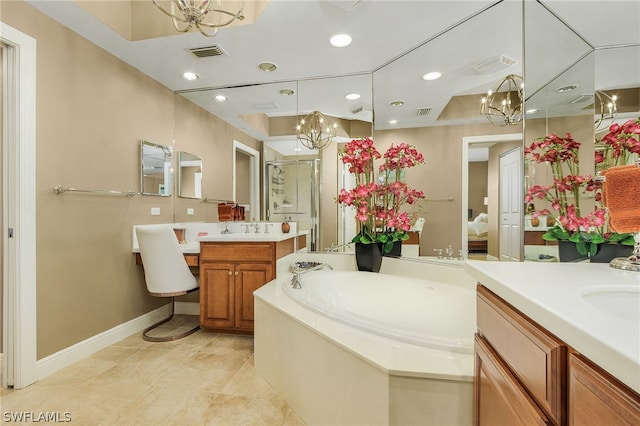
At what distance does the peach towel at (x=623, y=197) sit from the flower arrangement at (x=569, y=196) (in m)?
0.58

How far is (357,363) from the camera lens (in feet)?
4.17

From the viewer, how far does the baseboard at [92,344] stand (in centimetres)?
202

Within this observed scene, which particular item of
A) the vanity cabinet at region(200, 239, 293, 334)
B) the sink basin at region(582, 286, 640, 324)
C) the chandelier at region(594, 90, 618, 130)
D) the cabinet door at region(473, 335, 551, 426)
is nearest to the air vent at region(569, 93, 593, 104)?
the chandelier at region(594, 90, 618, 130)

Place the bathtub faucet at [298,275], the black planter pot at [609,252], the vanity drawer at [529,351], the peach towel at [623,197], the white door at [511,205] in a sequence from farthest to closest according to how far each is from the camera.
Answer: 1. the bathtub faucet at [298,275]
2. the white door at [511,205]
3. the black planter pot at [609,252]
4. the peach towel at [623,197]
5. the vanity drawer at [529,351]

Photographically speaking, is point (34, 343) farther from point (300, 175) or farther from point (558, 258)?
point (558, 258)

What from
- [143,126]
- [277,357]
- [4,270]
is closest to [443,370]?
[277,357]

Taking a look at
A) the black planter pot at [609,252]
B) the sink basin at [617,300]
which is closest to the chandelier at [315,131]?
the black planter pot at [609,252]

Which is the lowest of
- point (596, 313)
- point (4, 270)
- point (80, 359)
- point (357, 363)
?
point (80, 359)

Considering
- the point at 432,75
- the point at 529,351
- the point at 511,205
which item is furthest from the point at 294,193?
the point at 529,351

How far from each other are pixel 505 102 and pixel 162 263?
2.83m

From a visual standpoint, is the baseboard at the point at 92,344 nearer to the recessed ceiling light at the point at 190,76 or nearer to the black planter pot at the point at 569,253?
the recessed ceiling light at the point at 190,76

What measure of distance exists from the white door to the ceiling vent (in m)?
0.58

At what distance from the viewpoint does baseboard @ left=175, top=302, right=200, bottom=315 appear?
326 centimetres

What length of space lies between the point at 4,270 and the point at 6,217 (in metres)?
0.32
